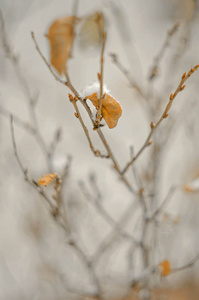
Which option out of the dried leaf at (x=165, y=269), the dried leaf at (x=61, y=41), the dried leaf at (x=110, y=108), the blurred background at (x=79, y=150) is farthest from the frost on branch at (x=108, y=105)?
the blurred background at (x=79, y=150)

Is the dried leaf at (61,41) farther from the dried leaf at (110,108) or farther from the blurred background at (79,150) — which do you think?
the blurred background at (79,150)

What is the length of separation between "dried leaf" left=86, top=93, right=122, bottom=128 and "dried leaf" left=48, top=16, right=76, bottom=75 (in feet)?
0.40

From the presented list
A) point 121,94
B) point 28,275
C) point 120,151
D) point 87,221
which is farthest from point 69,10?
point 28,275

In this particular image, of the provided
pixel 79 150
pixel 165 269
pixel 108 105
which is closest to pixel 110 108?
pixel 108 105

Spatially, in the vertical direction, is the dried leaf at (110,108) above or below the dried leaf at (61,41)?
below

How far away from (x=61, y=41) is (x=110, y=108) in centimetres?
17

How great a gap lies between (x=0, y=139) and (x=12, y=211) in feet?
2.08

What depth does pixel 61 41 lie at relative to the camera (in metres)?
0.41

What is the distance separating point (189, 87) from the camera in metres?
2.03

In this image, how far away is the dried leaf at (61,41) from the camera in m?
0.41

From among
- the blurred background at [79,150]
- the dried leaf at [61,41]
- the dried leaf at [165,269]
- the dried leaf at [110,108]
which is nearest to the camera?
the dried leaf at [61,41]

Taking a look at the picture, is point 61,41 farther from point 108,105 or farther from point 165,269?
point 165,269

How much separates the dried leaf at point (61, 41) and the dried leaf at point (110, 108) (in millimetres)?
122

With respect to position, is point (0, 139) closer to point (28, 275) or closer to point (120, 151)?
point (120, 151)
